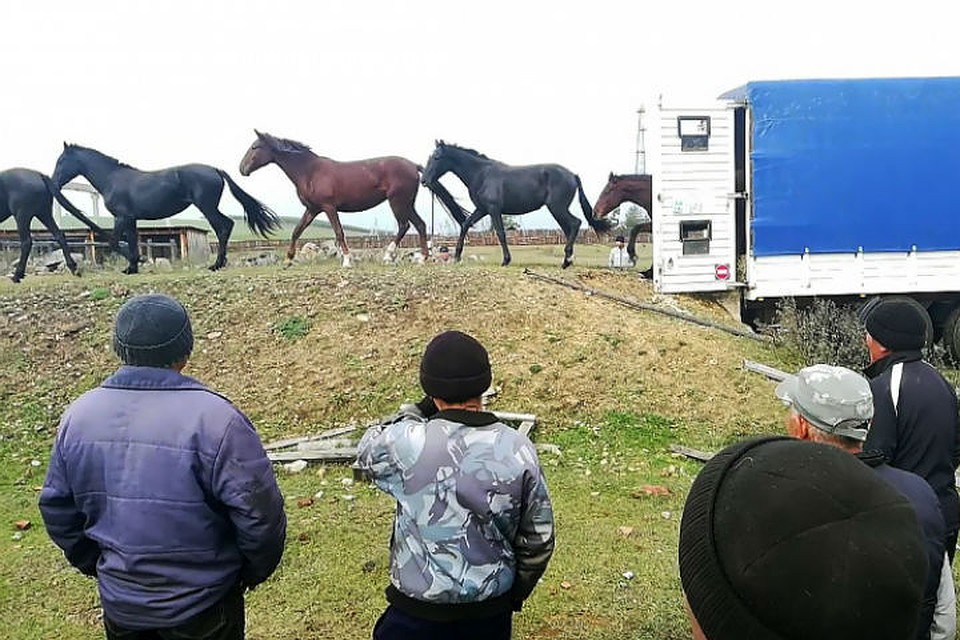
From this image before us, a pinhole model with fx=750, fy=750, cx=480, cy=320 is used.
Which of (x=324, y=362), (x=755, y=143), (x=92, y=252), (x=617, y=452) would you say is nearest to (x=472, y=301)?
(x=324, y=362)

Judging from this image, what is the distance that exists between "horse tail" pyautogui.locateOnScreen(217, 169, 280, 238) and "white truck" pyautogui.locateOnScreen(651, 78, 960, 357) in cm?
710

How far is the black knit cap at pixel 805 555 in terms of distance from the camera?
2.86 ft

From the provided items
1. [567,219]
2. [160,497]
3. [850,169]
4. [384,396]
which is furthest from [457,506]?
[567,219]

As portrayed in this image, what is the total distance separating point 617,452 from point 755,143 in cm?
499

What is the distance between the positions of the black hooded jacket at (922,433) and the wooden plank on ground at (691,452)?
356cm

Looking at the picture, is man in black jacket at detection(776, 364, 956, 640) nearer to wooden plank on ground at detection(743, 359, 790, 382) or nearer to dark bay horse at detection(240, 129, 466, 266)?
wooden plank on ground at detection(743, 359, 790, 382)

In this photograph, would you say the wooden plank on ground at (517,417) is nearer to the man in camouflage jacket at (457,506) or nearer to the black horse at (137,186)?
the man in camouflage jacket at (457,506)

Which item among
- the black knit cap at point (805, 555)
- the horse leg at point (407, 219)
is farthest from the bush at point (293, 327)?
the black knit cap at point (805, 555)

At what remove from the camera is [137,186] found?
11.7m

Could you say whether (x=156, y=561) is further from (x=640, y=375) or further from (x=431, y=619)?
(x=640, y=375)

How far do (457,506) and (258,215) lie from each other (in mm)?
12000

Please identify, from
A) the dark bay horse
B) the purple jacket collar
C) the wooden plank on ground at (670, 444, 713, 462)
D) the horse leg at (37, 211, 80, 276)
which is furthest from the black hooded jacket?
the horse leg at (37, 211, 80, 276)

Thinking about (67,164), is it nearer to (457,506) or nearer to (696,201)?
(696,201)

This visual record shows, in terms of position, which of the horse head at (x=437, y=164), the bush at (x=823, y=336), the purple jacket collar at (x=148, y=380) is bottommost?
the bush at (x=823, y=336)
